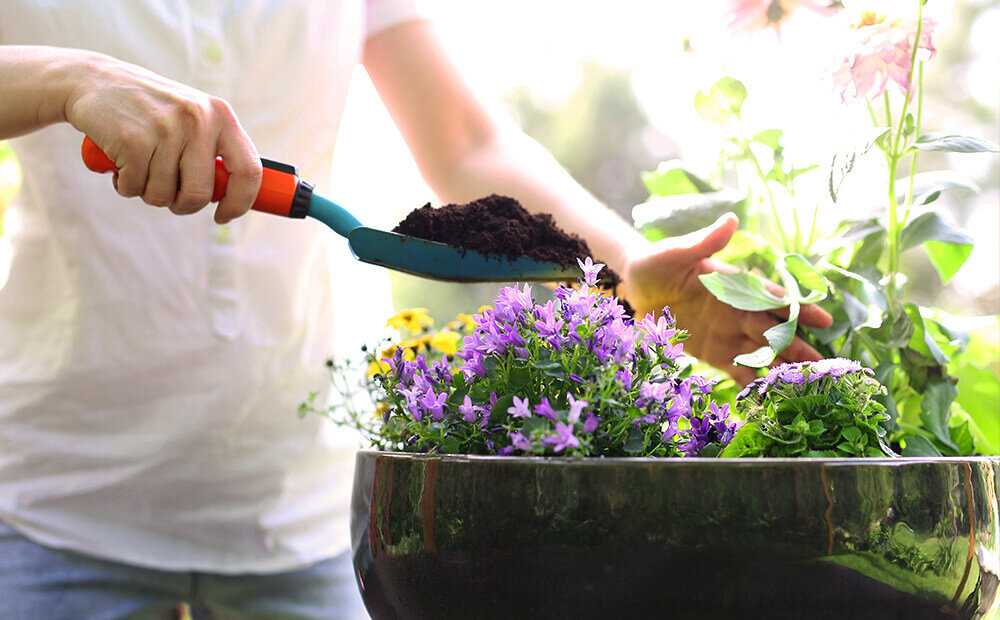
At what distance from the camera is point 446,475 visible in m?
0.39

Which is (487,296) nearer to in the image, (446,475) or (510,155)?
(510,155)

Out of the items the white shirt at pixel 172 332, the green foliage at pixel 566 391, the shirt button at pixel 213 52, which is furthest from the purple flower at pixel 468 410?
the shirt button at pixel 213 52

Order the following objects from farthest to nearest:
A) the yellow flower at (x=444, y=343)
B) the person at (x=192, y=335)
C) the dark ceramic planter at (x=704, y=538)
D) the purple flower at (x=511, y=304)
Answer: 1. the person at (x=192, y=335)
2. the yellow flower at (x=444, y=343)
3. the purple flower at (x=511, y=304)
4. the dark ceramic planter at (x=704, y=538)

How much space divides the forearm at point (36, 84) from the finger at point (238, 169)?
0.13 meters

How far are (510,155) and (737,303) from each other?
41 cm

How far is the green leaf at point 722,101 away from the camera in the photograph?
2.31ft

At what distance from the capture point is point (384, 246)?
0.63 meters

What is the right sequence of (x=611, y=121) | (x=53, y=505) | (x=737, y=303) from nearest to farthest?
1. (x=737, y=303)
2. (x=53, y=505)
3. (x=611, y=121)

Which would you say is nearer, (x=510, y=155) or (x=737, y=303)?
(x=737, y=303)

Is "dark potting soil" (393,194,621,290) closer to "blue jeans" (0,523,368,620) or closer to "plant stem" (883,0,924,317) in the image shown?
"plant stem" (883,0,924,317)

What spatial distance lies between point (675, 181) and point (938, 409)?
1.15 ft

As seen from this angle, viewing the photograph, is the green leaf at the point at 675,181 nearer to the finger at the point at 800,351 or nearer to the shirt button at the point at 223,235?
the finger at the point at 800,351

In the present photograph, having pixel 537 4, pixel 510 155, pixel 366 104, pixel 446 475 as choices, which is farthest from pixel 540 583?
pixel 537 4

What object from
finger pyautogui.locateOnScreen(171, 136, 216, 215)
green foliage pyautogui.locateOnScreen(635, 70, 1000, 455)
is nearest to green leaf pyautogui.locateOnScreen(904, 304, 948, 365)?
green foliage pyautogui.locateOnScreen(635, 70, 1000, 455)
